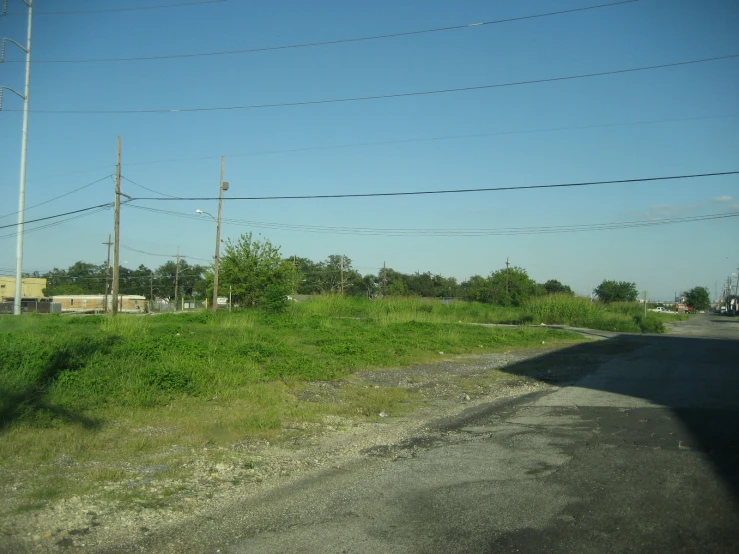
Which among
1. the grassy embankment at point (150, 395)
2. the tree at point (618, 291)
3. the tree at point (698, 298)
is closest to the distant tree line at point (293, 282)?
the tree at point (618, 291)

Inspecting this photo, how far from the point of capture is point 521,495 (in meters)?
6.09

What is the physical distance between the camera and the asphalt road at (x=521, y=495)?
4984 mm

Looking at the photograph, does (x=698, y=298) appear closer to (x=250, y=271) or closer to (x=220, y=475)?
(x=250, y=271)

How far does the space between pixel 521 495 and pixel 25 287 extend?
285 feet

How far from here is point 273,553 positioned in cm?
477

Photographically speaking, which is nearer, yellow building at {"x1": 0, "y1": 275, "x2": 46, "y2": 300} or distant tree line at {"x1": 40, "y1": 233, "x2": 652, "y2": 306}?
distant tree line at {"x1": 40, "y1": 233, "x2": 652, "y2": 306}

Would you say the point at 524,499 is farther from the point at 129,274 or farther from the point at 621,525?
the point at 129,274

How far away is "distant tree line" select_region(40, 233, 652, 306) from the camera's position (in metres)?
44.2

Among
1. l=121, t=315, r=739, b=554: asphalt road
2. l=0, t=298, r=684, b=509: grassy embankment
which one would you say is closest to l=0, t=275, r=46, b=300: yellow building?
l=0, t=298, r=684, b=509: grassy embankment

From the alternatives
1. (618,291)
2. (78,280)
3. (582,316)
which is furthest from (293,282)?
(78,280)

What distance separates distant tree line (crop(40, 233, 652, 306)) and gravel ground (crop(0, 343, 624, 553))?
23654 mm

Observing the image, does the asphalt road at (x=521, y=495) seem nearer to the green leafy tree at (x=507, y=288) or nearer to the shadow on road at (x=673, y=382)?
the shadow on road at (x=673, y=382)

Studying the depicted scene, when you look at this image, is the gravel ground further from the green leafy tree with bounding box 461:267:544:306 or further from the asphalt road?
the green leafy tree with bounding box 461:267:544:306

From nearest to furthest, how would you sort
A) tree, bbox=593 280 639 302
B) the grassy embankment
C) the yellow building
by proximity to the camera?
the grassy embankment
the yellow building
tree, bbox=593 280 639 302
